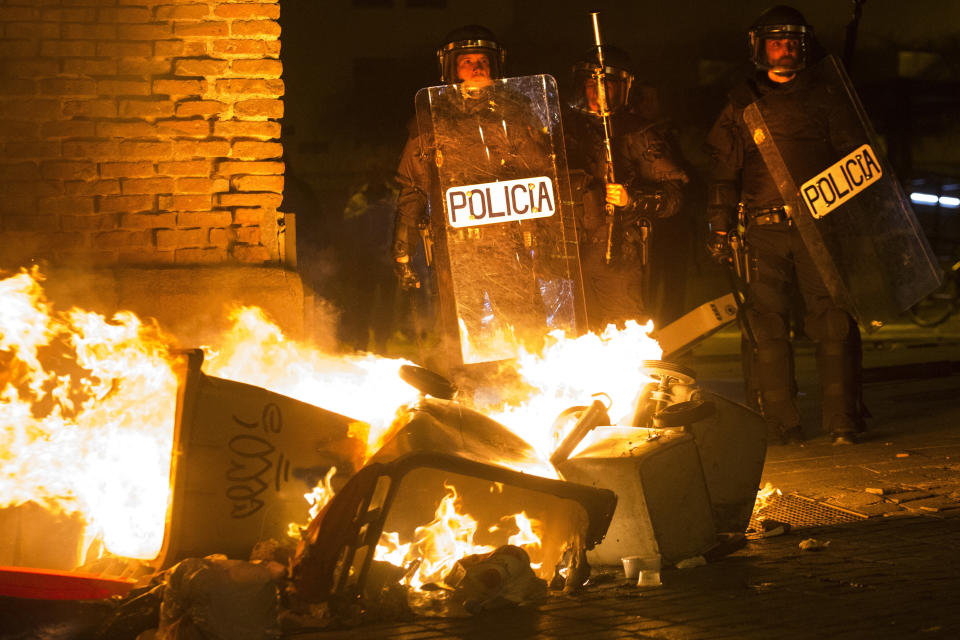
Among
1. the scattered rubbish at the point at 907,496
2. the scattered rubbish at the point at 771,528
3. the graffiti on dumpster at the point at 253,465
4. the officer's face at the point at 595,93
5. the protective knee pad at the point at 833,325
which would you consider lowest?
the scattered rubbish at the point at 771,528

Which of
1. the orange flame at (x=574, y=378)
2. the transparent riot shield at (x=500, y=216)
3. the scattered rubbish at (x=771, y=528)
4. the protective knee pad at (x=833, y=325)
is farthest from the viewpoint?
the protective knee pad at (x=833, y=325)

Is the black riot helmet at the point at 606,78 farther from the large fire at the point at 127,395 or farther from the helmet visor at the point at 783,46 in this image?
the large fire at the point at 127,395

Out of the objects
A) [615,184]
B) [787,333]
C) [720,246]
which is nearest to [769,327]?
[787,333]

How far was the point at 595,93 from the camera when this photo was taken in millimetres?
7727

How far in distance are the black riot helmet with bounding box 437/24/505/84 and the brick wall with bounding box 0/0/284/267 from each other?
4.35 ft

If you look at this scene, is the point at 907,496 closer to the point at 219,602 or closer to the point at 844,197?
the point at 844,197

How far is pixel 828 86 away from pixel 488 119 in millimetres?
2271

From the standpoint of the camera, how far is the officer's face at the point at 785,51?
7.68 metres

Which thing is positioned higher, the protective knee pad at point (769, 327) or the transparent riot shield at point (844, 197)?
the transparent riot shield at point (844, 197)

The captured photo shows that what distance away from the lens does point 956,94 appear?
92.6 ft

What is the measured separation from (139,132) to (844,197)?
4.38 m

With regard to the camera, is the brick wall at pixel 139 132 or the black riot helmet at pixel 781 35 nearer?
the brick wall at pixel 139 132

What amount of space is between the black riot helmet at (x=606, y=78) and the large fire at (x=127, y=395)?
6.83 ft

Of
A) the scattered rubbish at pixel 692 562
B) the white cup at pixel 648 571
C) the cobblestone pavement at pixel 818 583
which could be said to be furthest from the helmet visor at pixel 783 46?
the white cup at pixel 648 571
